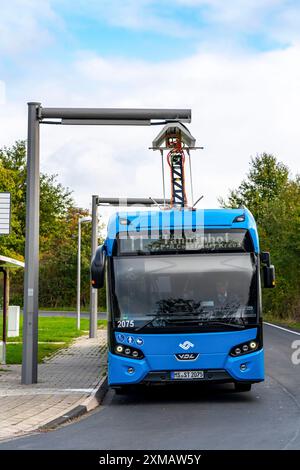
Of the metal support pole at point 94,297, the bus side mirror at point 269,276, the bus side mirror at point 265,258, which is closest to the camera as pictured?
the bus side mirror at point 269,276

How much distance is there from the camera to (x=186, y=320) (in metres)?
13.8

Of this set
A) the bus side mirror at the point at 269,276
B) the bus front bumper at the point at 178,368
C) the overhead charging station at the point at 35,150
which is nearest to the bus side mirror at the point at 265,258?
the bus side mirror at the point at 269,276

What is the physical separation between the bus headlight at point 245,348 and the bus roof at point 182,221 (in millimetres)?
1543

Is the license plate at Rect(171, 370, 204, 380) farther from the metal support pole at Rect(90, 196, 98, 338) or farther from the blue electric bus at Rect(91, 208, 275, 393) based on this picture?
the metal support pole at Rect(90, 196, 98, 338)

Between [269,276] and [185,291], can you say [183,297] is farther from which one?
[269,276]

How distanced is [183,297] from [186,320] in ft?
1.22

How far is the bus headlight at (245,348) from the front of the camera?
13.8 meters

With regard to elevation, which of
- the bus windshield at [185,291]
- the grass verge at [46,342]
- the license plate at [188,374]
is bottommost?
the license plate at [188,374]

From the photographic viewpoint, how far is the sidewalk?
456 inches

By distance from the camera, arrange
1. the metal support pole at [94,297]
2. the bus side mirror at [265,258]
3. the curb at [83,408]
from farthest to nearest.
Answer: the metal support pole at [94,297]
the bus side mirror at [265,258]
the curb at [83,408]

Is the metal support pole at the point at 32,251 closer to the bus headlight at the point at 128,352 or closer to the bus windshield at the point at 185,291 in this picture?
the bus windshield at the point at 185,291

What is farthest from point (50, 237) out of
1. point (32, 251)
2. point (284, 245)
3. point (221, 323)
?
point (221, 323)

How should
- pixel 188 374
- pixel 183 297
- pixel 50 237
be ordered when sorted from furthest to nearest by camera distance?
pixel 50 237 < pixel 183 297 < pixel 188 374
